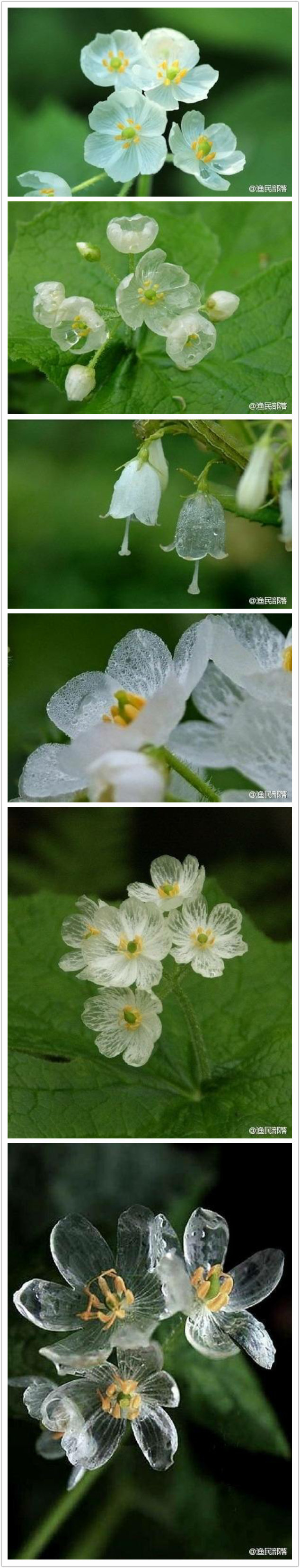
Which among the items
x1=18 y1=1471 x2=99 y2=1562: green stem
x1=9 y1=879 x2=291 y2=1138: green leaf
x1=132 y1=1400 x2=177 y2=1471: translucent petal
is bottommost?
x1=18 y1=1471 x2=99 y2=1562: green stem

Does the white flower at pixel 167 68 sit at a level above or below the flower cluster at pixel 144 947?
above

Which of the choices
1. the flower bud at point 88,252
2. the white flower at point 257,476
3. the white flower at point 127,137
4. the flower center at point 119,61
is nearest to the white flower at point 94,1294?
the white flower at point 257,476

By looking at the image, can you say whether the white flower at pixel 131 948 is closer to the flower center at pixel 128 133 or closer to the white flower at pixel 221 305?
the white flower at pixel 221 305

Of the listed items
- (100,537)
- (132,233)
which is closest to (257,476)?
(100,537)

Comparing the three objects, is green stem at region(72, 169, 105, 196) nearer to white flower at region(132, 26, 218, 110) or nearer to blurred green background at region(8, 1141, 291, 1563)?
white flower at region(132, 26, 218, 110)

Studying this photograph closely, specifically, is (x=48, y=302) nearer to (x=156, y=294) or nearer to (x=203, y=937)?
(x=156, y=294)

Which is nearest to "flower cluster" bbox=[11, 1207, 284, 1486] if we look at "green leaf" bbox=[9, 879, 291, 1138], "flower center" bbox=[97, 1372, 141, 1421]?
"flower center" bbox=[97, 1372, 141, 1421]
